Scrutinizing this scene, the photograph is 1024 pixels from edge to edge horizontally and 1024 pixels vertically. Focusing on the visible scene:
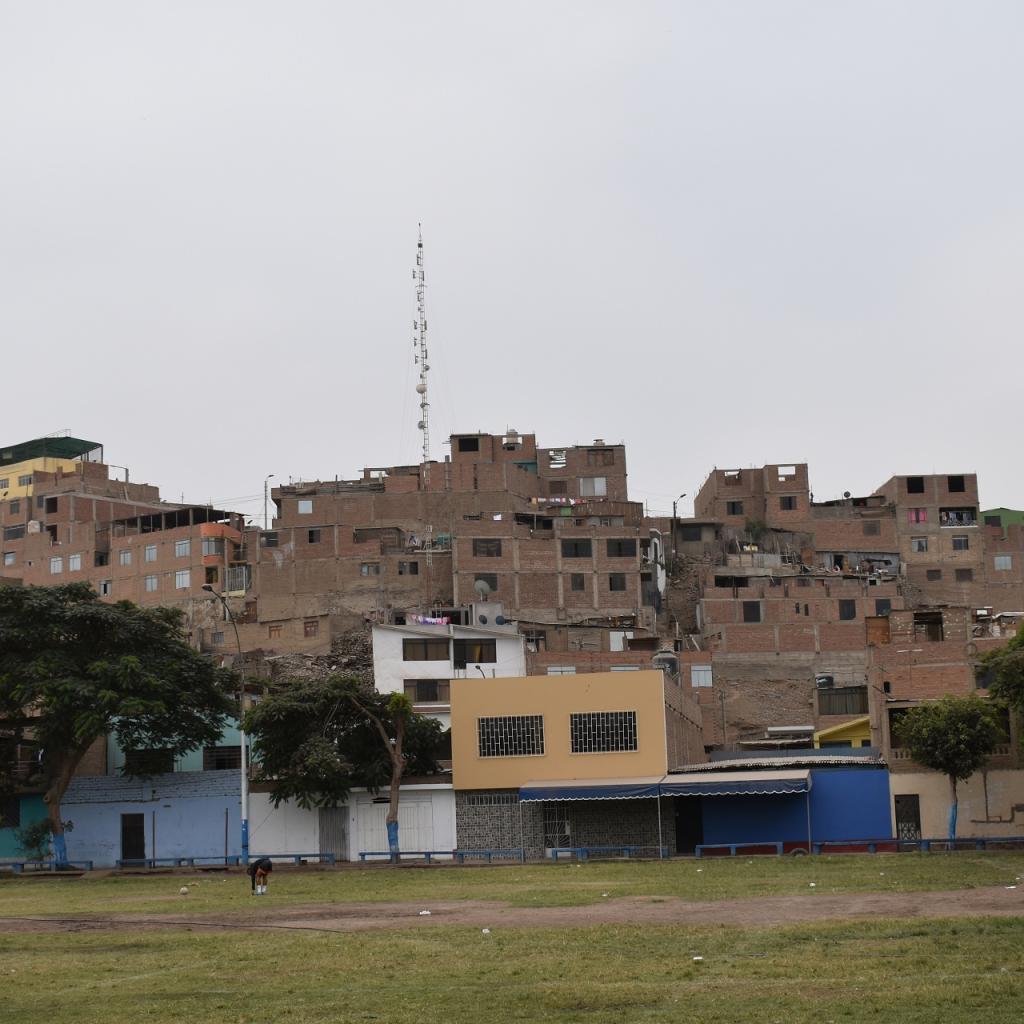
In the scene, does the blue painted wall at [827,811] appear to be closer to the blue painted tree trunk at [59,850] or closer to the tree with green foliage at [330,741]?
the tree with green foliage at [330,741]

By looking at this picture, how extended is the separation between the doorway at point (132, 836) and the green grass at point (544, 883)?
33.5 feet

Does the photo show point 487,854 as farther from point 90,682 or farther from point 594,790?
point 90,682

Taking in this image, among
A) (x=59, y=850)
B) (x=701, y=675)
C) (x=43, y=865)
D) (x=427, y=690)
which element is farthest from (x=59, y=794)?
(x=701, y=675)

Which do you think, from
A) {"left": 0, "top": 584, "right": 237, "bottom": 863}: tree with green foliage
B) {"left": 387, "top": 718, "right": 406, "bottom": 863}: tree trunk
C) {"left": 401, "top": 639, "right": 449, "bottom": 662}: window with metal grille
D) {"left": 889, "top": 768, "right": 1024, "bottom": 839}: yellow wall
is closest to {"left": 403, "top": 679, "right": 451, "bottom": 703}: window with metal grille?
{"left": 401, "top": 639, "right": 449, "bottom": 662}: window with metal grille

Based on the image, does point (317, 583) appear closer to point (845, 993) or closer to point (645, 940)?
point (645, 940)

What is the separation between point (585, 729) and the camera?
59.8 metres

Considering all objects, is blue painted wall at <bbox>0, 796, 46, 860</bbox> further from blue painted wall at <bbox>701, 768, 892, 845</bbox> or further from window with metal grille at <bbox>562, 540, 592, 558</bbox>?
window with metal grille at <bbox>562, 540, 592, 558</bbox>

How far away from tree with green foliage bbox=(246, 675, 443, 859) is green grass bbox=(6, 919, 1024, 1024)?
27.1m

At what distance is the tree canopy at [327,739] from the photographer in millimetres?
57969

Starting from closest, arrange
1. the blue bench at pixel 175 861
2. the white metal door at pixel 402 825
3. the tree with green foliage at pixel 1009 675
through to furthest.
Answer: the tree with green foliage at pixel 1009 675 < the blue bench at pixel 175 861 < the white metal door at pixel 402 825

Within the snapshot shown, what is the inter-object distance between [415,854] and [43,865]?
13820mm

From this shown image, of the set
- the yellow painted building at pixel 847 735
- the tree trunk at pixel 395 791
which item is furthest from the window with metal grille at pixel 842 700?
the tree trunk at pixel 395 791

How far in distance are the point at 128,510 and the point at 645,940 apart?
102 metres

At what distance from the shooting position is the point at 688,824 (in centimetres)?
5909
